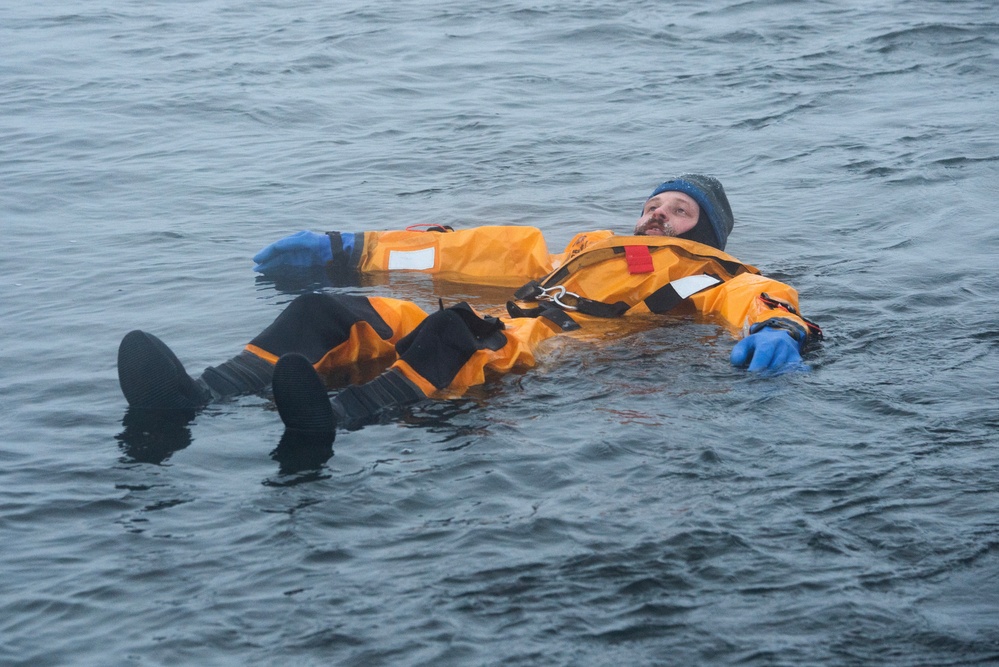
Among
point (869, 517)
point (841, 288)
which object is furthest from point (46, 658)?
point (841, 288)

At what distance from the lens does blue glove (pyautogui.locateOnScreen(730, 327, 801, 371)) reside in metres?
4.75

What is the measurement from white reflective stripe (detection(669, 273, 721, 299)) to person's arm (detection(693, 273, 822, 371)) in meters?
0.04

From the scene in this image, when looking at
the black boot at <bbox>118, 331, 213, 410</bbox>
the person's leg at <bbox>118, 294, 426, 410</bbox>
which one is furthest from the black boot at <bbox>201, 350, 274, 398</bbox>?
the black boot at <bbox>118, 331, 213, 410</bbox>

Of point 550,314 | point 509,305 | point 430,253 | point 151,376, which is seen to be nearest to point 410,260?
point 430,253

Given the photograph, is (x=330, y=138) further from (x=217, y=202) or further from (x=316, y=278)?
(x=316, y=278)

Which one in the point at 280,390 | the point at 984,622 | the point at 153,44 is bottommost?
the point at 984,622

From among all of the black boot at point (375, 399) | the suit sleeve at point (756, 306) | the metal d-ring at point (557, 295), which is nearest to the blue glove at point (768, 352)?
the suit sleeve at point (756, 306)

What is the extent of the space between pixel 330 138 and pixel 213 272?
4064mm

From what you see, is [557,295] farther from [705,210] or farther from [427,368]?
[427,368]

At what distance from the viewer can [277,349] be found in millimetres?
4672

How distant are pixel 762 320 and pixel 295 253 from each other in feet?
9.50

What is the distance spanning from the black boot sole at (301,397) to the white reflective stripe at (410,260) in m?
2.59

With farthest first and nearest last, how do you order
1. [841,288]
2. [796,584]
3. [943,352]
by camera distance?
1. [841,288]
2. [943,352]
3. [796,584]

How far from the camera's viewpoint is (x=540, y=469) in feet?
12.9
